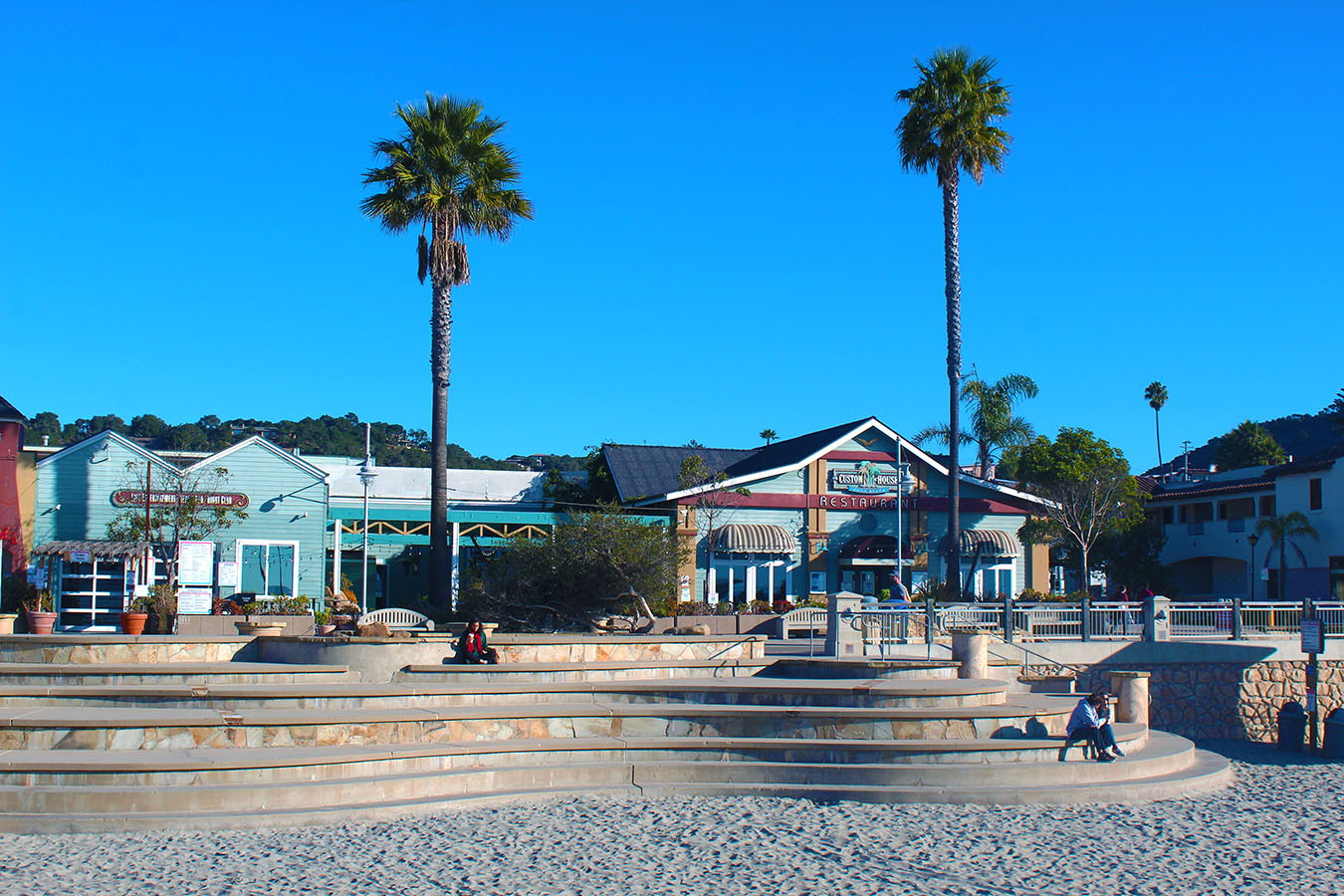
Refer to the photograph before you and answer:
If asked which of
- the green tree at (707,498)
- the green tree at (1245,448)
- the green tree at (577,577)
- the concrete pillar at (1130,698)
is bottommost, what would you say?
the concrete pillar at (1130,698)

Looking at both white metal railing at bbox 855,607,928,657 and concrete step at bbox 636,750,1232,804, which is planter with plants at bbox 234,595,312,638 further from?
white metal railing at bbox 855,607,928,657

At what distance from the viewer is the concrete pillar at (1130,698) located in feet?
52.8

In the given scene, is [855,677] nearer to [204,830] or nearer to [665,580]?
[665,580]

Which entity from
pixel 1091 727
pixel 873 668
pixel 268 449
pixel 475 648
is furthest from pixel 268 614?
pixel 1091 727

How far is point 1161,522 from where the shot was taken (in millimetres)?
52500

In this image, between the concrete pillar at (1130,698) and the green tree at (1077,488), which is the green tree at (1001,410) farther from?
the concrete pillar at (1130,698)

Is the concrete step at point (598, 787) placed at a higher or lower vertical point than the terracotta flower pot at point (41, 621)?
lower

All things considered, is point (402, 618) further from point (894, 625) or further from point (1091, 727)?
point (1091, 727)

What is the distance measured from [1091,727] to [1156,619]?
10627mm

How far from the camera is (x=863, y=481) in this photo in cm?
3919

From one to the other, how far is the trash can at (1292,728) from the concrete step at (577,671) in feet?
32.6

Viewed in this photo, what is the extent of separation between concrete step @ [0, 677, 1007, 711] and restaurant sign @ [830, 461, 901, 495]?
23.7m

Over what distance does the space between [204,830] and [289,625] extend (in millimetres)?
10354

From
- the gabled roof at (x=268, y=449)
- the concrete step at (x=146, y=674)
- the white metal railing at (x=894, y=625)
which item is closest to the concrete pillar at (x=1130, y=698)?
the white metal railing at (x=894, y=625)
